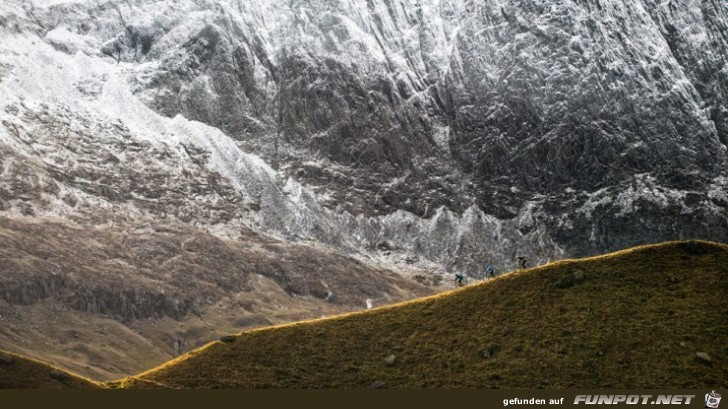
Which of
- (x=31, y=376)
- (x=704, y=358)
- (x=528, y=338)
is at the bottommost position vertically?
(x=704, y=358)

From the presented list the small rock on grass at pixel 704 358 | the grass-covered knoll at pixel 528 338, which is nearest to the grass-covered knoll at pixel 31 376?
the grass-covered knoll at pixel 528 338

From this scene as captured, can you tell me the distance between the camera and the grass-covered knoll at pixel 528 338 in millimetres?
103312

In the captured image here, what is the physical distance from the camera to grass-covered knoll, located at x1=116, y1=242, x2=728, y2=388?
339 feet

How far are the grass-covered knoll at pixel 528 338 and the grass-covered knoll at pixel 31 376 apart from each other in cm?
771

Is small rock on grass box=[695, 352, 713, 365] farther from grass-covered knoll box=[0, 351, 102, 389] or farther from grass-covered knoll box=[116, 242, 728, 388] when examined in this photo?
grass-covered knoll box=[0, 351, 102, 389]

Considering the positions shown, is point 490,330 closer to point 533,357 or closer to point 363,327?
point 533,357

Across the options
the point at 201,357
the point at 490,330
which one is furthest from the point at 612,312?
the point at 201,357

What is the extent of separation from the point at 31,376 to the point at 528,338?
52.8m

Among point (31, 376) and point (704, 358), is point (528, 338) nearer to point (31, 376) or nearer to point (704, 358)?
point (704, 358)

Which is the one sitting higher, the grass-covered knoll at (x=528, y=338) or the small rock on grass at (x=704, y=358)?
the grass-covered knoll at (x=528, y=338)

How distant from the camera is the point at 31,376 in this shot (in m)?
103

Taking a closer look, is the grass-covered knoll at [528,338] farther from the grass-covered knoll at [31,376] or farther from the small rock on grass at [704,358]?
the grass-covered knoll at [31,376]

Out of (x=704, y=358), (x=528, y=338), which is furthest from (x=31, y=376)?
(x=704, y=358)

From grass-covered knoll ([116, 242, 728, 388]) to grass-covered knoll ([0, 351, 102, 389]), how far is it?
25.3ft
